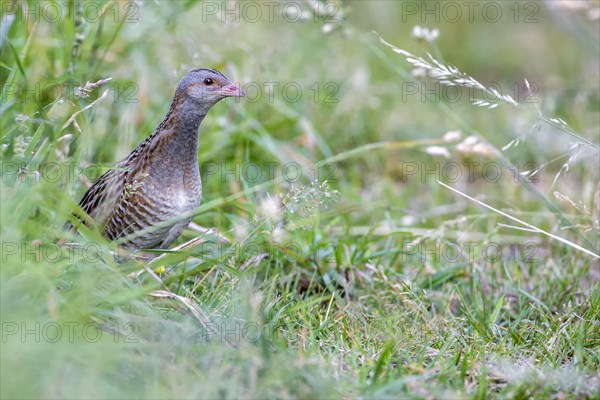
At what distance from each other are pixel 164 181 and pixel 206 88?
48 cm

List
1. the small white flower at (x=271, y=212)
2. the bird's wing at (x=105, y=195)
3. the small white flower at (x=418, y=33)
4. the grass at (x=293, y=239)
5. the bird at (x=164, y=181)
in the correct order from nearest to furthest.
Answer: the grass at (x=293, y=239) < the small white flower at (x=271, y=212) < the bird at (x=164, y=181) < the bird's wing at (x=105, y=195) < the small white flower at (x=418, y=33)

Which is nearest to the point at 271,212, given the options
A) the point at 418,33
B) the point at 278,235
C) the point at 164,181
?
the point at 278,235

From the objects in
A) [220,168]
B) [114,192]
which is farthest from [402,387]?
[220,168]

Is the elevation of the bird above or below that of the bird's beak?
below

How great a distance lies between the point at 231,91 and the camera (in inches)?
150

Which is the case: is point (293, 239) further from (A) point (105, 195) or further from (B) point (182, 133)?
(A) point (105, 195)

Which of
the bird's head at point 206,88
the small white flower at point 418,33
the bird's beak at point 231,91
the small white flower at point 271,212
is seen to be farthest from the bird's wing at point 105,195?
the small white flower at point 418,33

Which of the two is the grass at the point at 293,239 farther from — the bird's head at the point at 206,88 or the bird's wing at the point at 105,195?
the bird's head at the point at 206,88

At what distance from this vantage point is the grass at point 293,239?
110 inches

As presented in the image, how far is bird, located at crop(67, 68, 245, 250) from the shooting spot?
12.1 ft

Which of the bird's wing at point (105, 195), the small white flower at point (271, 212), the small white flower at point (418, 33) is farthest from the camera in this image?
the small white flower at point (418, 33)

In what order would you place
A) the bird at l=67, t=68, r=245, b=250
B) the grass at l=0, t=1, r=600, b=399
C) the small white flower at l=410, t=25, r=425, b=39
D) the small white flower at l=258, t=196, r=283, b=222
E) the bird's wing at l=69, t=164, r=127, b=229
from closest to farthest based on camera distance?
the grass at l=0, t=1, r=600, b=399 < the small white flower at l=258, t=196, r=283, b=222 < the bird at l=67, t=68, r=245, b=250 < the bird's wing at l=69, t=164, r=127, b=229 < the small white flower at l=410, t=25, r=425, b=39

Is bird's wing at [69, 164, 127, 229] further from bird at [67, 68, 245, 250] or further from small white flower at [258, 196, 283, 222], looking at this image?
small white flower at [258, 196, 283, 222]

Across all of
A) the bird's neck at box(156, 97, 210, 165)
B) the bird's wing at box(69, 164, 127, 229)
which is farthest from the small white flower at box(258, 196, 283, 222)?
the bird's wing at box(69, 164, 127, 229)
